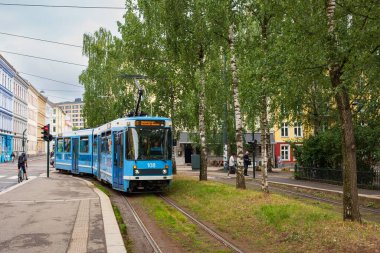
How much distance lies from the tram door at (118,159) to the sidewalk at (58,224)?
163 centimetres

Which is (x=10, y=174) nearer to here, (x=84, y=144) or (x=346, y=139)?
(x=84, y=144)

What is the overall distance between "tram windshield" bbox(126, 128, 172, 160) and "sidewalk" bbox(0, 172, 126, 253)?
7.66 ft

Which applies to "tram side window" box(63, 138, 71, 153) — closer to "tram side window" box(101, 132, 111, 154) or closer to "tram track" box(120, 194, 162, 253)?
"tram side window" box(101, 132, 111, 154)

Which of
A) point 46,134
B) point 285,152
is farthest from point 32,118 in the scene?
point 46,134

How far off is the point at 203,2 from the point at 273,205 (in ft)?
25.9

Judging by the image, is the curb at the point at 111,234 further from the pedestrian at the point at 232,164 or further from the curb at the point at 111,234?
the pedestrian at the point at 232,164

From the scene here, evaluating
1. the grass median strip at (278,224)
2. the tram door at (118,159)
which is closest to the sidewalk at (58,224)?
the tram door at (118,159)

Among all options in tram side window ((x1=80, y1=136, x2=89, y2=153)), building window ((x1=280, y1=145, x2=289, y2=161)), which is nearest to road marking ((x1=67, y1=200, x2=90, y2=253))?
tram side window ((x1=80, y1=136, x2=89, y2=153))

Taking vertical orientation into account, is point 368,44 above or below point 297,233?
above

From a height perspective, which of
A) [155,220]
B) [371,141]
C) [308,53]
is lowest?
[155,220]

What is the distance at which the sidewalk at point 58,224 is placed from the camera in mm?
8820

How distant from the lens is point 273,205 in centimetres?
1352

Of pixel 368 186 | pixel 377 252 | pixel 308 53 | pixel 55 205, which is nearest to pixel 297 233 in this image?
pixel 377 252

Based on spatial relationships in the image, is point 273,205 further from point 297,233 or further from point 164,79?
point 164,79
